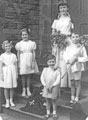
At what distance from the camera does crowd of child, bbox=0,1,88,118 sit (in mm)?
5969

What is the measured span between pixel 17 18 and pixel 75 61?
3.36 m

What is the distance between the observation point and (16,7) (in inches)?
348

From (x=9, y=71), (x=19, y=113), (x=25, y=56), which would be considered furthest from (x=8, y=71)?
(x=19, y=113)

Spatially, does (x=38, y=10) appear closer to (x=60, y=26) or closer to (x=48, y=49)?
(x=48, y=49)

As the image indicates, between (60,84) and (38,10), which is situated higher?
(38,10)

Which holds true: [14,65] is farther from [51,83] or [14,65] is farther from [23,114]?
[51,83]

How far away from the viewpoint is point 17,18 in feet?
29.0

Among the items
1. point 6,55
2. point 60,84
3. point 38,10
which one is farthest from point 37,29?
point 60,84

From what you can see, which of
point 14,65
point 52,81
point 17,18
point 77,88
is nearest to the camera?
point 52,81

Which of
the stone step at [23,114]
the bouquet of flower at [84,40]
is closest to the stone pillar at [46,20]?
the stone step at [23,114]

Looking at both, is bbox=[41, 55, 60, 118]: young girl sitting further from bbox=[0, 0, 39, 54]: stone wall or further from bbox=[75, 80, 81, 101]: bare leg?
bbox=[0, 0, 39, 54]: stone wall

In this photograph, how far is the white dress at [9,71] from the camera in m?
6.86

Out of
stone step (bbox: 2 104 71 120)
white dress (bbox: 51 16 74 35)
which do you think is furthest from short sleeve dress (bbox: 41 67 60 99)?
white dress (bbox: 51 16 74 35)

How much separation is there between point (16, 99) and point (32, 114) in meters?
1.26
